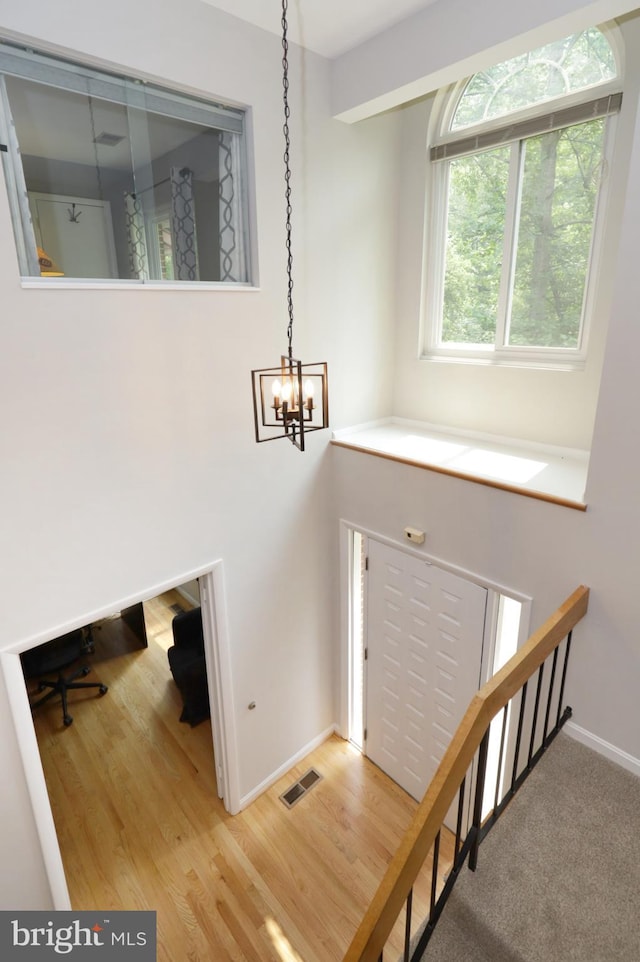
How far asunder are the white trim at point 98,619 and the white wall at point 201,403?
47 millimetres

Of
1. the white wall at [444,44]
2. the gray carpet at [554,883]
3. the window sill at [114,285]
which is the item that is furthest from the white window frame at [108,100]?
the gray carpet at [554,883]

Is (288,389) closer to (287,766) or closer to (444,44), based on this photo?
(444,44)

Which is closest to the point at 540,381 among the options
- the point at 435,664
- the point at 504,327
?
the point at 504,327

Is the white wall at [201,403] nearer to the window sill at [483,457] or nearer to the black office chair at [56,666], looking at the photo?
the window sill at [483,457]

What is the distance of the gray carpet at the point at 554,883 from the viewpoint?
1821 mm

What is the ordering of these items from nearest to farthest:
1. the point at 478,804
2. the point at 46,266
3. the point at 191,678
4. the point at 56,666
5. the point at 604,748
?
the point at 478,804 → the point at 46,266 → the point at 604,748 → the point at 191,678 → the point at 56,666

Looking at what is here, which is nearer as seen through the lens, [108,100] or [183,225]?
[108,100]

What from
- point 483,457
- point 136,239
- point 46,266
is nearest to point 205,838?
point 483,457

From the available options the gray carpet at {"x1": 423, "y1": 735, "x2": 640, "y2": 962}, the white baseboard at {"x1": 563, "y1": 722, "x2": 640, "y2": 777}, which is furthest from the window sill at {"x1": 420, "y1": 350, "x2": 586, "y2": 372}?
the gray carpet at {"x1": 423, "y1": 735, "x2": 640, "y2": 962}

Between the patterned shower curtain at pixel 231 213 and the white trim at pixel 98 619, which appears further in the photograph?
the patterned shower curtain at pixel 231 213

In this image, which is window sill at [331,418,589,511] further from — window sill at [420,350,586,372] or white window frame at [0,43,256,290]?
white window frame at [0,43,256,290]

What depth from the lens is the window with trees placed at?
3.08 meters

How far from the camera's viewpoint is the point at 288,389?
2.13 metres

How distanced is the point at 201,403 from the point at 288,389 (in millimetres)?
1089
